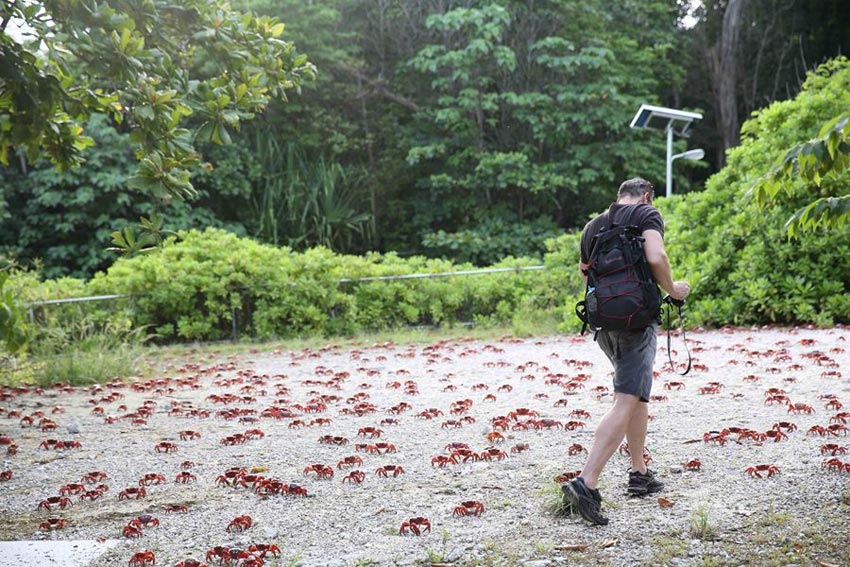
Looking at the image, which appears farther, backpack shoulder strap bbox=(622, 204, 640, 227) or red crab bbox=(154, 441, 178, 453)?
red crab bbox=(154, 441, 178, 453)

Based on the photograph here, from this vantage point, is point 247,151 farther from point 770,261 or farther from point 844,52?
point 844,52

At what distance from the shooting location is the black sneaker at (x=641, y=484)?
4.35m

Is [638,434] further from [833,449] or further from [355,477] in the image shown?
[355,477]

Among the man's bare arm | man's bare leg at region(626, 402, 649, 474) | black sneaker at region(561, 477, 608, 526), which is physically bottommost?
black sneaker at region(561, 477, 608, 526)

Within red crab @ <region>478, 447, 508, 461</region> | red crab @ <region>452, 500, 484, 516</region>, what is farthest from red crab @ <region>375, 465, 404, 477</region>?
red crab @ <region>452, 500, 484, 516</region>

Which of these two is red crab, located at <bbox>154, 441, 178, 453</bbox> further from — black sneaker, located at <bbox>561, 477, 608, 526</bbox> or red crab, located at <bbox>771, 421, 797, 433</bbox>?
red crab, located at <bbox>771, 421, 797, 433</bbox>

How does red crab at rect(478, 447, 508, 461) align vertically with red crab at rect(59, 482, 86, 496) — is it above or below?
below

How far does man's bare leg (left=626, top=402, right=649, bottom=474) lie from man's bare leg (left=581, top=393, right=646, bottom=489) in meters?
0.20

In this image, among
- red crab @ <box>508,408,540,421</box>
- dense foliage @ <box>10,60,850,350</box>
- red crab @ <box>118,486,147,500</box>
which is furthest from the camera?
dense foliage @ <box>10,60,850,350</box>

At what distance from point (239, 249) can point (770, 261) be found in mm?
7335

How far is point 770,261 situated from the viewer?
1145 cm

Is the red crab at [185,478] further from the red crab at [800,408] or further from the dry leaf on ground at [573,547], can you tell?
the red crab at [800,408]

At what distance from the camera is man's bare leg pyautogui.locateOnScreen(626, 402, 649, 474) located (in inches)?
165

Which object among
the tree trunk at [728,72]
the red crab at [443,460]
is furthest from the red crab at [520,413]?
the tree trunk at [728,72]
